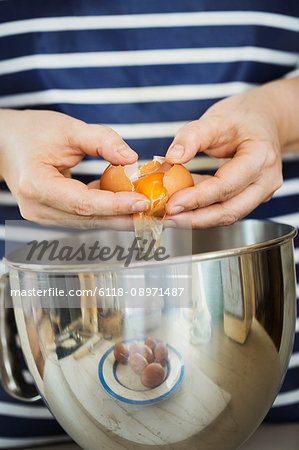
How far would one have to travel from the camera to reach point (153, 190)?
67cm

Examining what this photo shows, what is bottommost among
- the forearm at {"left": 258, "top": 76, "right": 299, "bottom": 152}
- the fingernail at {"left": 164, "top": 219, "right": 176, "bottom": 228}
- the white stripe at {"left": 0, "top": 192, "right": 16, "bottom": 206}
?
the fingernail at {"left": 164, "top": 219, "right": 176, "bottom": 228}

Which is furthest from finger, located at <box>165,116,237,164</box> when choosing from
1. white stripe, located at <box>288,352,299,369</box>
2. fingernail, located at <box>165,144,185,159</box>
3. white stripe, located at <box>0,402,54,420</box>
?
white stripe, located at <box>0,402,54,420</box>

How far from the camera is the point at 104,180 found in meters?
0.69

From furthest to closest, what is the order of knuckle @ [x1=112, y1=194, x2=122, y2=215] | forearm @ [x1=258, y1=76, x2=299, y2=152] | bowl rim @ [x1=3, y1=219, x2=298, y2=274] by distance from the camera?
forearm @ [x1=258, y1=76, x2=299, y2=152], knuckle @ [x1=112, y1=194, x2=122, y2=215], bowl rim @ [x1=3, y1=219, x2=298, y2=274]

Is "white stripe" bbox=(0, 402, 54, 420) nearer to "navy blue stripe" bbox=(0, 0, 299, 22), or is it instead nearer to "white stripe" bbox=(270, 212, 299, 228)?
"white stripe" bbox=(270, 212, 299, 228)

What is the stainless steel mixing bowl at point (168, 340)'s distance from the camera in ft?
1.58

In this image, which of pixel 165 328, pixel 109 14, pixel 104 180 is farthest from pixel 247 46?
pixel 165 328

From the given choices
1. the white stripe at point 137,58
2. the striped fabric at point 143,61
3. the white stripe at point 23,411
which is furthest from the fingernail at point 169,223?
the white stripe at point 23,411

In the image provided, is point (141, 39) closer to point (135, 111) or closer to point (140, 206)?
point (135, 111)

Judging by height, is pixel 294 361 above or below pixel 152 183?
below

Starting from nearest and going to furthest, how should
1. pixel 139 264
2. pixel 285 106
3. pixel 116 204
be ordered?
1. pixel 139 264
2. pixel 116 204
3. pixel 285 106

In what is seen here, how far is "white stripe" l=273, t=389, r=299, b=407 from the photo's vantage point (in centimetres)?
87

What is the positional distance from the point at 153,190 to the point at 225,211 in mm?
102

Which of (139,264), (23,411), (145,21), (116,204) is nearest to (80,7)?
(145,21)
